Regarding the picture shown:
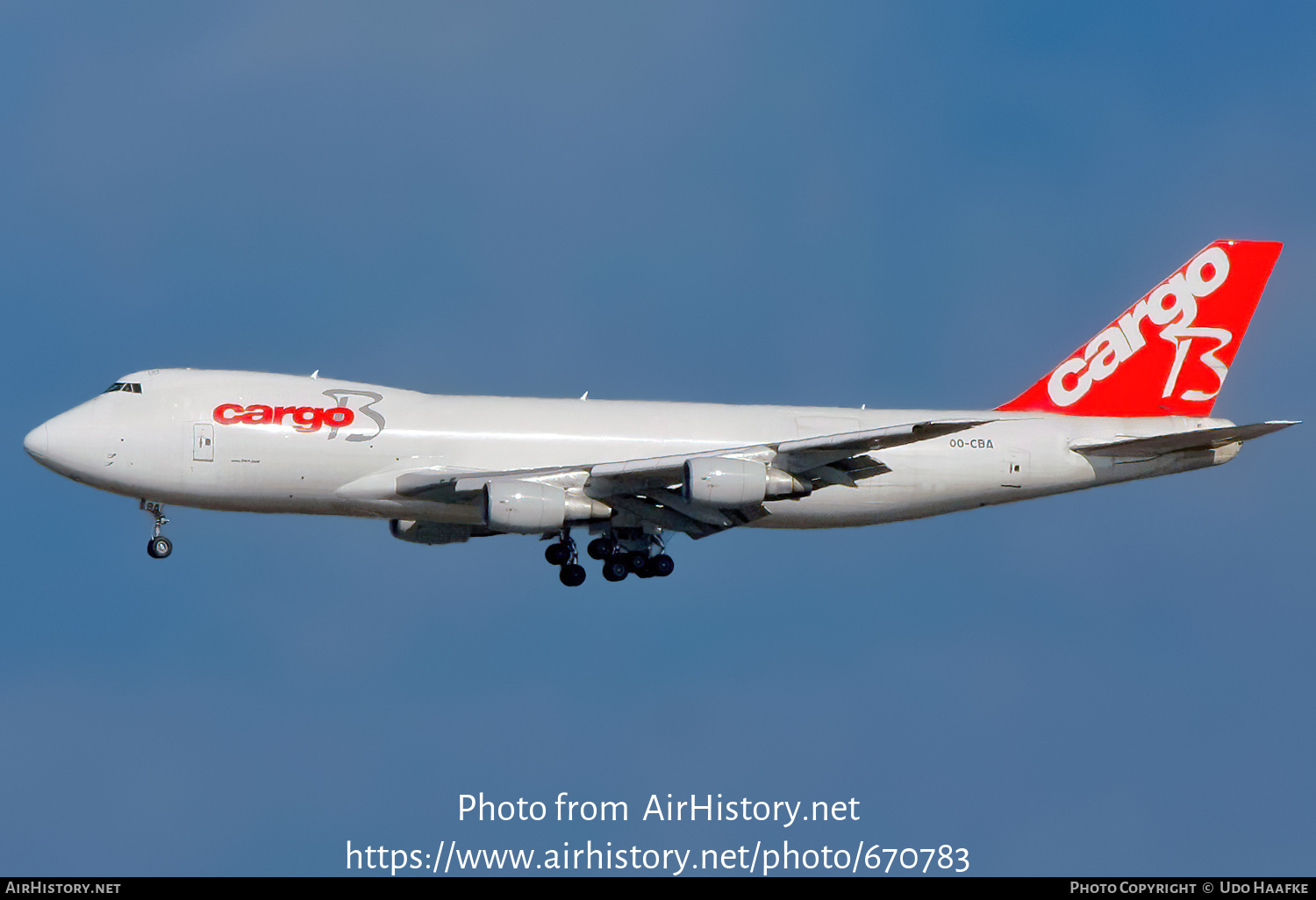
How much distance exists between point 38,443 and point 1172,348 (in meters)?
32.0

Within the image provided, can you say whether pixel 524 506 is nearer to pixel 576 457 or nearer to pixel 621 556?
pixel 576 457

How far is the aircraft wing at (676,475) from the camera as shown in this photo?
147ft

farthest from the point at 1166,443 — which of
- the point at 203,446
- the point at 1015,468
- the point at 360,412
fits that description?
the point at 203,446

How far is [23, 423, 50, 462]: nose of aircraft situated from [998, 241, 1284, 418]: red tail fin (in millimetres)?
26896

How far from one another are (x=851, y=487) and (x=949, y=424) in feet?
20.5

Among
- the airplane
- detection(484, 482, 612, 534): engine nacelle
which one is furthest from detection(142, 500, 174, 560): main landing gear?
detection(484, 482, 612, 534): engine nacelle

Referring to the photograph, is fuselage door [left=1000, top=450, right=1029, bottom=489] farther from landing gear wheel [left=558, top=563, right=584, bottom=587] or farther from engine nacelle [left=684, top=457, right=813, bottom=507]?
landing gear wheel [left=558, top=563, right=584, bottom=587]

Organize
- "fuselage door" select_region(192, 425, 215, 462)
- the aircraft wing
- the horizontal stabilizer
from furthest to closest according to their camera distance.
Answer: the horizontal stabilizer < "fuselage door" select_region(192, 425, 215, 462) < the aircraft wing

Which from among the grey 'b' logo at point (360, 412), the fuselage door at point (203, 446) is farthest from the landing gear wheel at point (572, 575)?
the fuselage door at point (203, 446)

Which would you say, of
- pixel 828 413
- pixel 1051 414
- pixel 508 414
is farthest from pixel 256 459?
pixel 1051 414

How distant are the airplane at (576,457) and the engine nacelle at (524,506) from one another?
0.14 ft

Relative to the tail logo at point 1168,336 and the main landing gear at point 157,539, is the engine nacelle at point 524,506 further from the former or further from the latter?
the tail logo at point 1168,336

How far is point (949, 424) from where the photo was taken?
43.1 m

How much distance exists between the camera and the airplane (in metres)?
44.9
